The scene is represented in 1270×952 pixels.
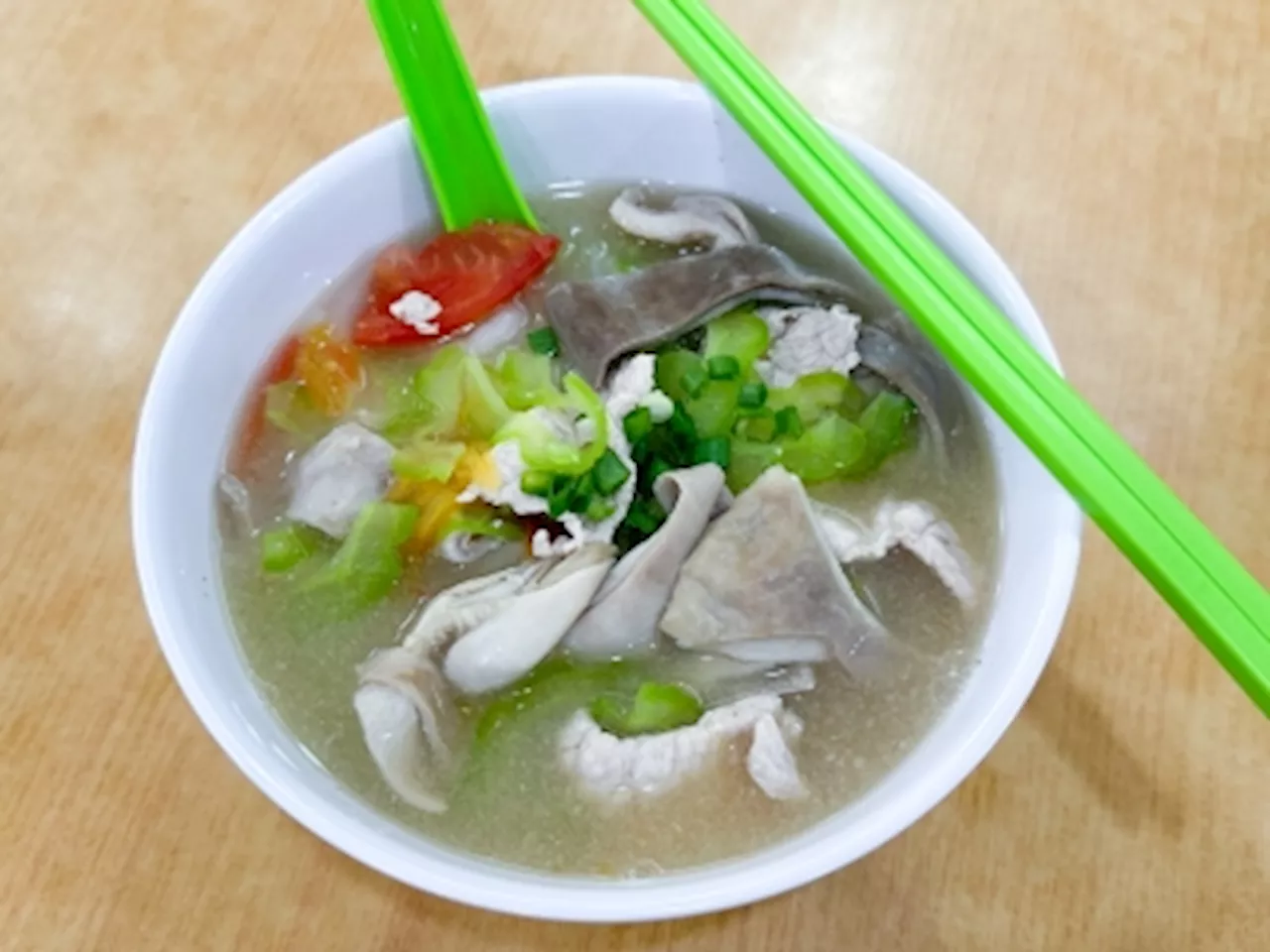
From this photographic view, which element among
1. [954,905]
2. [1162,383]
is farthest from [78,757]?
[1162,383]

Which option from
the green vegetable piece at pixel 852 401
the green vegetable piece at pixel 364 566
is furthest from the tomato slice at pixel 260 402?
the green vegetable piece at pixel 852 401

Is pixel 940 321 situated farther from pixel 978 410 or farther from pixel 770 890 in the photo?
pixel 770 890

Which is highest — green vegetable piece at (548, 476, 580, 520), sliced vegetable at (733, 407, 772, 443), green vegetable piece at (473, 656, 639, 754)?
green vegetable piece at (548, 476, 580, 520)

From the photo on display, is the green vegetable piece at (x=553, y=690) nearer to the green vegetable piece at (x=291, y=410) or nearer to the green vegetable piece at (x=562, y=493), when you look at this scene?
the green vegetable piece at (x=562, y=493)

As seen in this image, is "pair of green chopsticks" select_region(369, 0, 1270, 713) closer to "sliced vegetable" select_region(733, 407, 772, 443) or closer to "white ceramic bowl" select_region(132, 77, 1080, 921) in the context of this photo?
"white ceramic bowl" select_region(132, 77, 1080, 921)

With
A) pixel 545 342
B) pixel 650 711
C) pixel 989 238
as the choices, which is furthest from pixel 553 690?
pixel 989 238

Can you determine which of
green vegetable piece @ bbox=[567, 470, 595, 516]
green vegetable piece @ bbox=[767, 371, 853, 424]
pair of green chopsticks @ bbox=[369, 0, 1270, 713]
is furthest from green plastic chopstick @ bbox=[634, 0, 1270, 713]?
green vegetable piece @ bbox=[567, 470, 595, 516]
